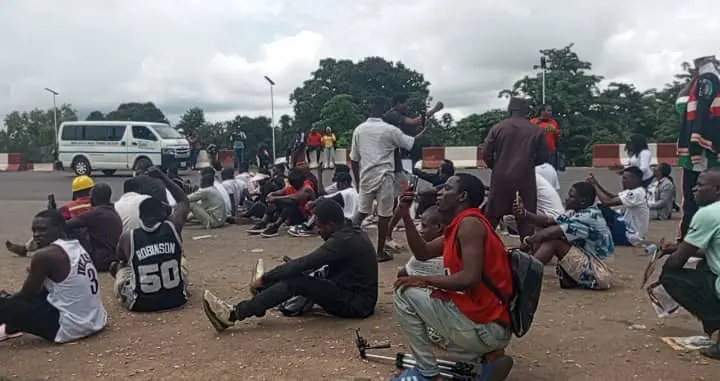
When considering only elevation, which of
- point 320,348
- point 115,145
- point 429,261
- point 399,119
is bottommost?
point 320,348

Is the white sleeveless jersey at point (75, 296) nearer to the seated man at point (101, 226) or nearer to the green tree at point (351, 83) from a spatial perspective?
the seated man at point (101, 226)

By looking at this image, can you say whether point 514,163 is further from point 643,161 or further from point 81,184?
point 81,184

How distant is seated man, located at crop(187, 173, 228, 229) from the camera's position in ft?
39.8

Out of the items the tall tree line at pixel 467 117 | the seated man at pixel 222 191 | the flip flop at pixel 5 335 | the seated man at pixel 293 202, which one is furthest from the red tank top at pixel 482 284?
the tall tree line at pixel 467 117

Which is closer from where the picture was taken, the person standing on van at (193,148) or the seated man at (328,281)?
the seated man at (328,281)

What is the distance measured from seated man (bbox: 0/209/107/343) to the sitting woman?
28.7 ft

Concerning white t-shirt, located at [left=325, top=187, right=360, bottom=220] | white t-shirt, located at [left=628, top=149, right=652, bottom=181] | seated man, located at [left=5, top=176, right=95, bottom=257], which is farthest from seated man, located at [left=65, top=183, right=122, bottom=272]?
white t-shirt, located at [left=628, top=149, right=652, bottom=181]

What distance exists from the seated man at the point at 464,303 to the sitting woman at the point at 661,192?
8101 mm

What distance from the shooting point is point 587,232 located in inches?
267

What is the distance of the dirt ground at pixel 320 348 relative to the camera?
472cm

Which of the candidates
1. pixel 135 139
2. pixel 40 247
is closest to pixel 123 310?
pixel 40 247

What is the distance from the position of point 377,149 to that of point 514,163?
1.71m

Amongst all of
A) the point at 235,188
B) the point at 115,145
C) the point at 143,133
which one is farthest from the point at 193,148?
the point at 235,188

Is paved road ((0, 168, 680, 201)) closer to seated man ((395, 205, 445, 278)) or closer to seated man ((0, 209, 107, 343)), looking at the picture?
seated man ((395, 205, 445, 278))
